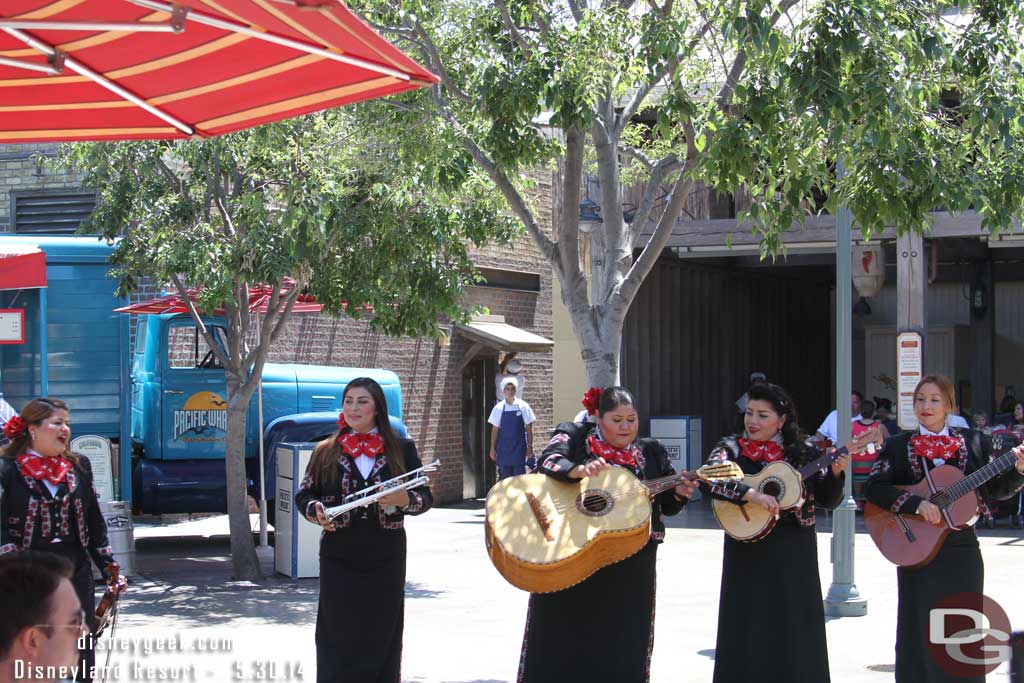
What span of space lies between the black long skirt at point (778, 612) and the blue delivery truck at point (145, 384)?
6.42 m

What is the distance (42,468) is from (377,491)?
1613 millimetres

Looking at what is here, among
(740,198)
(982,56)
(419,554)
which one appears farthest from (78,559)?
(740,198)

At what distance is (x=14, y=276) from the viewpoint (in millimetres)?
9344

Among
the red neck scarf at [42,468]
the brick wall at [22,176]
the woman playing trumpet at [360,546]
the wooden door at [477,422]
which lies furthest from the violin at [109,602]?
the wooden door at [477,422]

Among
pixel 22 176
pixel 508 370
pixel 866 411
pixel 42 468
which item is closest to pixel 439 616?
pixel 42 468

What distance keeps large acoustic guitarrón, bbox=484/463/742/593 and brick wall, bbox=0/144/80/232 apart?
32.7 feet

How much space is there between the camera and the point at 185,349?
12.9m

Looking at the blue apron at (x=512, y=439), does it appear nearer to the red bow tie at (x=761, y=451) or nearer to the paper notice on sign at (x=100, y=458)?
the paper notice on sign at (x=100, y=458)

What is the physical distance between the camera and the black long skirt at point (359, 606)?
252 inches

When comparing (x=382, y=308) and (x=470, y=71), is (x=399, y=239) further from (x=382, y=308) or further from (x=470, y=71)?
(x=470, y=71)

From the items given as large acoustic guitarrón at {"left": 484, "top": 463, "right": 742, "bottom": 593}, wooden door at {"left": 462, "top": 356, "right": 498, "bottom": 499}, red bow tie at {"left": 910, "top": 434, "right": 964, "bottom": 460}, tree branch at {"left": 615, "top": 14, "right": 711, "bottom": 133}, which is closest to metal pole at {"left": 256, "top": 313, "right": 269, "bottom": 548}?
tree branch at {"left": 615, "top": 14, "right": 711, "bottom": 133}

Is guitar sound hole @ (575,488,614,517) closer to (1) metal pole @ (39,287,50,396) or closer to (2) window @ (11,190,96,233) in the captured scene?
(1) metal pole @ (39,287,50,396)

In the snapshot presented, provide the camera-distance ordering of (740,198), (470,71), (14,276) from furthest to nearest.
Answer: (740,198) → (14,276) → (470,71)

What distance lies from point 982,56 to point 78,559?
571cm
